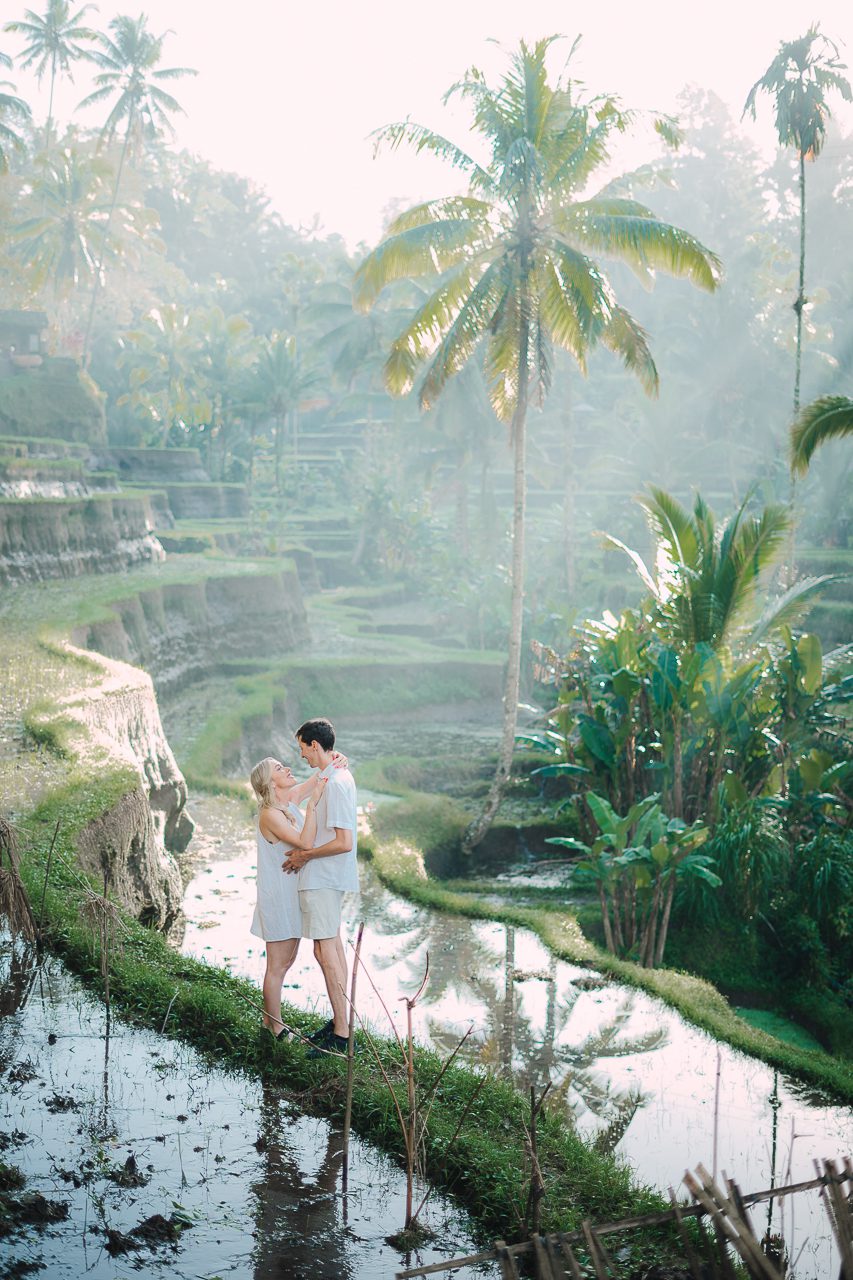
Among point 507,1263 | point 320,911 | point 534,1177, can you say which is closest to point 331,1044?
point 320,911

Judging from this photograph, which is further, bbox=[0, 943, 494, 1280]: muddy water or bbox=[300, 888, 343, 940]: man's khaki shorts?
bbox=[300, 888, 343, 940]: man's khaki shorts

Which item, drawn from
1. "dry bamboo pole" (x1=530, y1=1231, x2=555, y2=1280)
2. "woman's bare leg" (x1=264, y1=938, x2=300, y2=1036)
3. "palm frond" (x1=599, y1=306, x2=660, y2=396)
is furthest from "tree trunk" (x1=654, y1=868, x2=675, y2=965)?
"dry bamboo pole" (x1=530, y1=1231, x2=555, y2=1280)

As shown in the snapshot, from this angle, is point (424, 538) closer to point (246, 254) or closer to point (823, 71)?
point (823, 71)

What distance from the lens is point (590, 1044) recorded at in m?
8.38

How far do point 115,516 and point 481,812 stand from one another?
11.2 metres

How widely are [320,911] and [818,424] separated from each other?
25.0ft

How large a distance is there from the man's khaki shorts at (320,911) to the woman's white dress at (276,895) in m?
0.07

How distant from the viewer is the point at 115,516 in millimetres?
23719

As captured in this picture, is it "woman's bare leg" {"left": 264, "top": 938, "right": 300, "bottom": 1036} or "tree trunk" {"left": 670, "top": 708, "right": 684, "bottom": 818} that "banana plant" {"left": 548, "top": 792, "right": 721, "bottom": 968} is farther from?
"woman's bare leg" {"left": 264, "top": 938, "right": 300, "bottom": 1036}

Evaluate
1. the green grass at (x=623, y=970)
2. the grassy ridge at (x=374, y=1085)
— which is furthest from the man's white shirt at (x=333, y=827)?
the green grass at (x=623, y=970)

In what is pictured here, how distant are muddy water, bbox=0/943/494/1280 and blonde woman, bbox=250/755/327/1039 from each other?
581 mm

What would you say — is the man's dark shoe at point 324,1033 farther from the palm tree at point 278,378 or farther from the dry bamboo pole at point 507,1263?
the palm tree at point 278,378

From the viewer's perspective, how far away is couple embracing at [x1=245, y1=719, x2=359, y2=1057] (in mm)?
5555

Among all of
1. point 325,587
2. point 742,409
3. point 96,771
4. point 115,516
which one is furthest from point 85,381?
point 96,771
